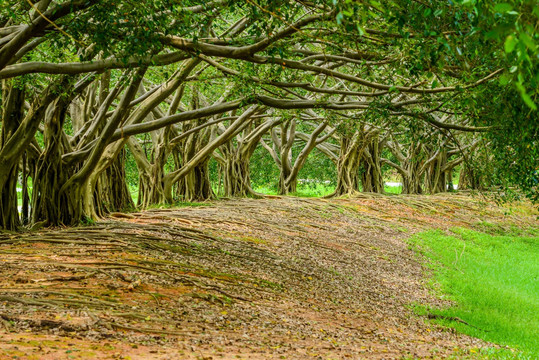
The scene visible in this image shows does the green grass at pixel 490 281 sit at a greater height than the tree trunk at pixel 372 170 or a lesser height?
lesser

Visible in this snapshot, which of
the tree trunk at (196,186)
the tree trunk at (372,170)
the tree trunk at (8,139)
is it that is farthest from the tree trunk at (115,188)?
the tree trunk at (372,170)

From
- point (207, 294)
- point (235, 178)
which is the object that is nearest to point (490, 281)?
point (207, 294)

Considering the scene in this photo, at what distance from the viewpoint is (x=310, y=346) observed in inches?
→ 190

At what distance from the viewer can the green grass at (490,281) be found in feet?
23.9

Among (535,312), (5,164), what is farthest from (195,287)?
(535,312)

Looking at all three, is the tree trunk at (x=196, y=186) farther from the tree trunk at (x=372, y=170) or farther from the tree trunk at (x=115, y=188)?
the tree trunk at (x=372, y=170)

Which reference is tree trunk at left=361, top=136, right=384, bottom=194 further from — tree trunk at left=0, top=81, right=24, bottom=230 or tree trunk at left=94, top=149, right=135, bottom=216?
tree trunk at left=0, top=81, right=24, bottom=230

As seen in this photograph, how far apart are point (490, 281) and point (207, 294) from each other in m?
6.78

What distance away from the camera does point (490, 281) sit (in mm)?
10664

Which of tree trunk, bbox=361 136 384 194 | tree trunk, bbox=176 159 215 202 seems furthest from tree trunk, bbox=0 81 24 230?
tree trunk, bbox=361 136 384 194

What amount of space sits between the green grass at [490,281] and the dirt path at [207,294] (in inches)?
20.7

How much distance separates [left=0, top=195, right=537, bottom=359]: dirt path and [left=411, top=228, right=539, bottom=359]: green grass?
53 centimetres

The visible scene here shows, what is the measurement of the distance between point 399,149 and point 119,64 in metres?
18.0

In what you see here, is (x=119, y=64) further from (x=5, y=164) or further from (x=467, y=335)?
(x=467, y=335)
